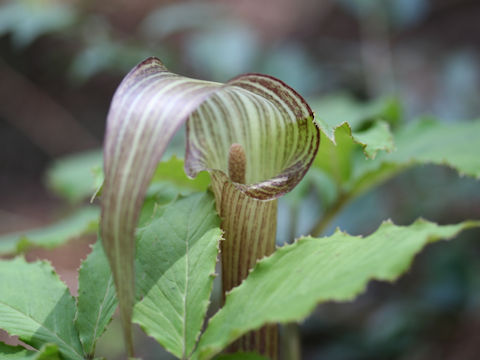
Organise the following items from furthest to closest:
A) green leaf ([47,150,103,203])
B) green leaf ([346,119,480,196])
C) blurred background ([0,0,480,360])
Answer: blurred background ([0,0,480,360]) < green leaf ([47,150,103,203]) < green leaf ([346,119,480,196])

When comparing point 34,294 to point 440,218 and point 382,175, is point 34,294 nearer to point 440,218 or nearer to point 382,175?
point 382,175

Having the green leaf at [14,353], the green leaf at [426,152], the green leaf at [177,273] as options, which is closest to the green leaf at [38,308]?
the green leaf at [14,353]

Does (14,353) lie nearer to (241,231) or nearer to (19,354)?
(19,354)

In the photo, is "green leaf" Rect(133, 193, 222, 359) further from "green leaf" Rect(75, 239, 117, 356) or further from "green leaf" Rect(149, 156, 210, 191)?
"green leaf" Rect(149, 156, 210, 191)

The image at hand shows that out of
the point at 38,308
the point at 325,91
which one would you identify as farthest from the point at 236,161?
the point at 325,91

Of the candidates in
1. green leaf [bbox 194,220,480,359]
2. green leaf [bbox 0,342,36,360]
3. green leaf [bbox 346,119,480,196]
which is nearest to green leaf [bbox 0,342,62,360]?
green leaf [bbox 0,342,36,360]
